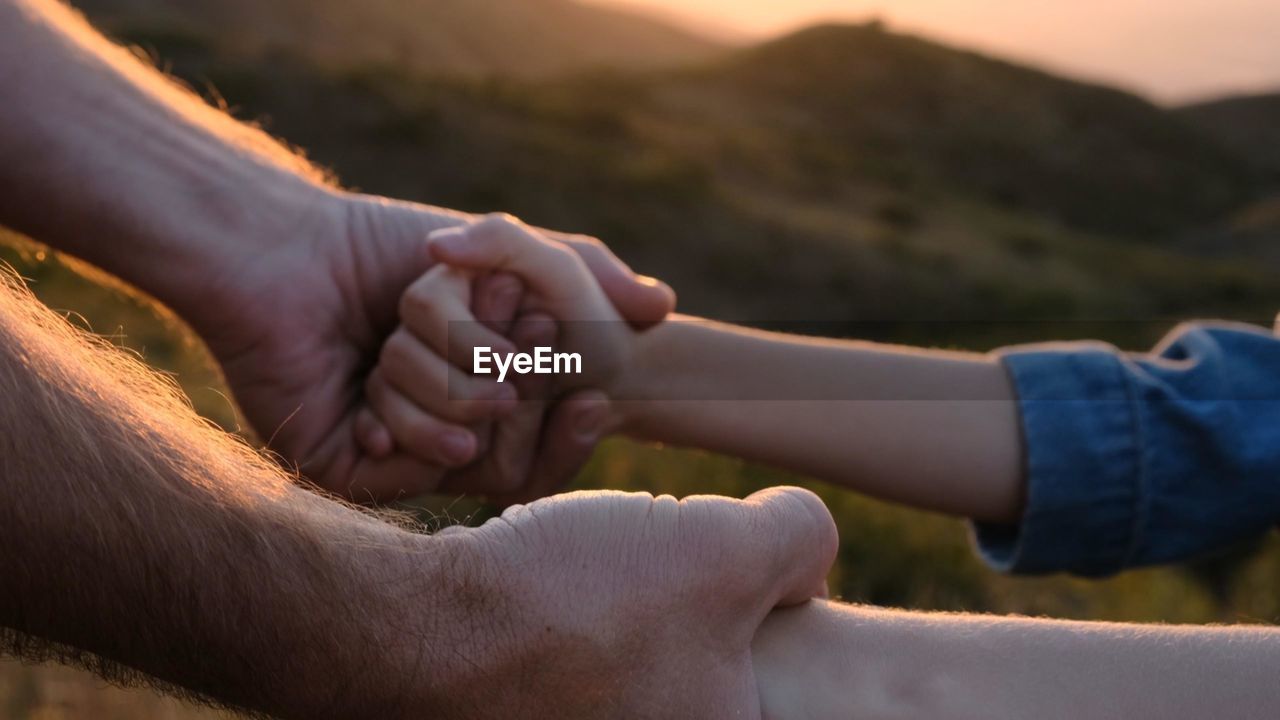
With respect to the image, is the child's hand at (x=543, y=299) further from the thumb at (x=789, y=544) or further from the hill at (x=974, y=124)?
the hill at (x=974, y=124)

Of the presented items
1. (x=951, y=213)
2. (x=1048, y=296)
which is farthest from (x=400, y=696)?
(x=951, y=213)

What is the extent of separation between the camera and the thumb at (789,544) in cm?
131

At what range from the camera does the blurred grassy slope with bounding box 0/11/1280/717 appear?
3867 mm

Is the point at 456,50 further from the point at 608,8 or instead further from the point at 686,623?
the point at 686,623

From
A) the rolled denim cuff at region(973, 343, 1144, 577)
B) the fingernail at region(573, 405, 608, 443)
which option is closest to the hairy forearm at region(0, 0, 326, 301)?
the fingernail at region(573, 405, 608, 443)

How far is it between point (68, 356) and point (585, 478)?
2.81m

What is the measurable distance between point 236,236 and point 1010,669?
174 cm

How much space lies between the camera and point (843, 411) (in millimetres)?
2434

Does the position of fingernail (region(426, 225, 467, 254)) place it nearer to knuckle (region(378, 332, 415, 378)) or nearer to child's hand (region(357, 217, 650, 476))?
child's hand (region(357, 217, 650, 476))

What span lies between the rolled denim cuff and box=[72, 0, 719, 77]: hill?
31455 mm

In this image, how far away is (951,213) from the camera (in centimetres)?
3003

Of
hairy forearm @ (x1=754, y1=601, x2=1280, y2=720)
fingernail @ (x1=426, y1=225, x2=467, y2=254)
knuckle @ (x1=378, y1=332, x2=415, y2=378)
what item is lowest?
knuckle @ (x1=378, y1=332, x2=415, y2=378)

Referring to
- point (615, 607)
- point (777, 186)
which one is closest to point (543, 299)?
point (615, 607)

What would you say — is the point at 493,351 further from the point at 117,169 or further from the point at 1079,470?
the point at 1079,470
